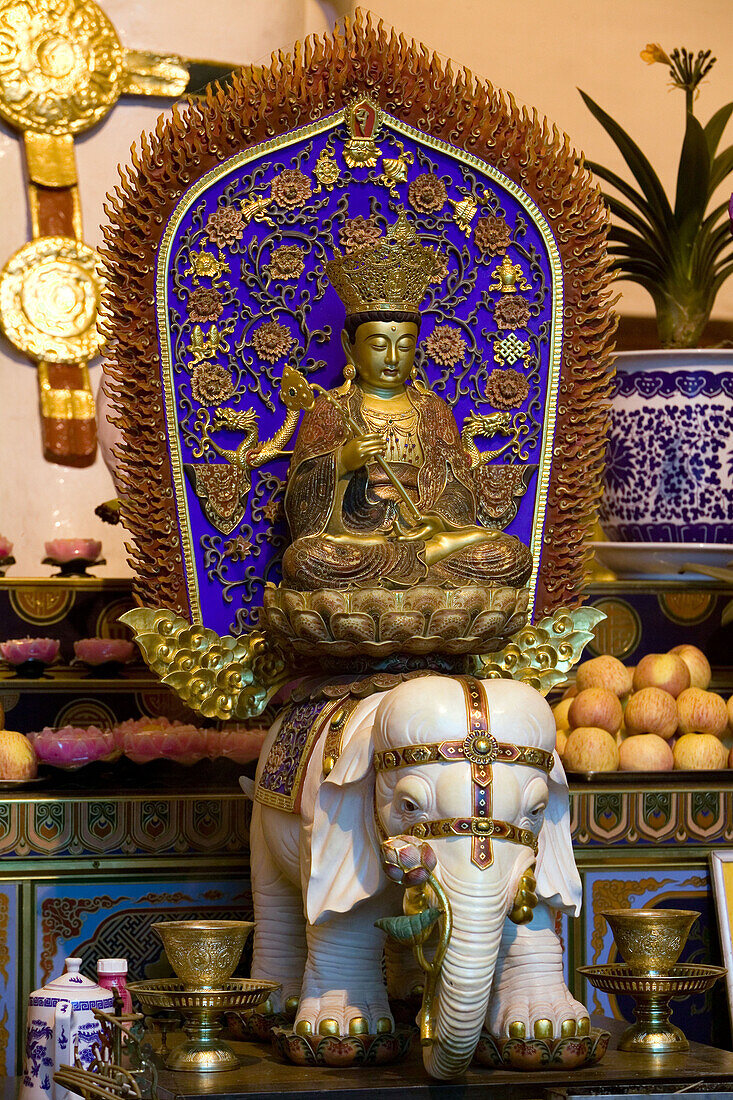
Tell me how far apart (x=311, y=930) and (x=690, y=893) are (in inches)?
43.6

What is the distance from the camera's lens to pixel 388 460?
11.6 ft

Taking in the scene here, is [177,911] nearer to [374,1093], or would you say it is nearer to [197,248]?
[374,1093]

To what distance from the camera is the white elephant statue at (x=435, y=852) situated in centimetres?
302

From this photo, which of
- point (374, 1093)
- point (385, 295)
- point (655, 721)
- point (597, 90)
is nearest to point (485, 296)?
point (385, 295)

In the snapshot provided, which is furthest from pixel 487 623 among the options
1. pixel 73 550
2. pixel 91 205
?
pixel 91 205

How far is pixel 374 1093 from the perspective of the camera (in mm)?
3035

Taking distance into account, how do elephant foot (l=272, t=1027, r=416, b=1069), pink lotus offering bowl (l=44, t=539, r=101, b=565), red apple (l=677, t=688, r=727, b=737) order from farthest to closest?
pink lotus offering bowl (l=44, t=539, r=101, b=565)
red apple (l=677, t=688, r=727, b=737)
elephant foot (l=272, t=1027, r=416, b=1069)

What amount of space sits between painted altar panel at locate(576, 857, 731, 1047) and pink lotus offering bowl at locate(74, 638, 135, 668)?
3.66 ft

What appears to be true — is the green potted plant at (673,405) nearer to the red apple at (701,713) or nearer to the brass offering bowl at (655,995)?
the red apple at (701,713)

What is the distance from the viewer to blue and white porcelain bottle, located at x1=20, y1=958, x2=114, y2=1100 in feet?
10.9

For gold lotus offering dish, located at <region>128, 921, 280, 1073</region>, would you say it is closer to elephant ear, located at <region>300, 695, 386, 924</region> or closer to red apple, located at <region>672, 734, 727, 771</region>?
elephant ear, located at <region>300, 695, 386, 924</region>

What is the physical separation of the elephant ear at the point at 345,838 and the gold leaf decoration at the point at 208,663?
46 centimetres

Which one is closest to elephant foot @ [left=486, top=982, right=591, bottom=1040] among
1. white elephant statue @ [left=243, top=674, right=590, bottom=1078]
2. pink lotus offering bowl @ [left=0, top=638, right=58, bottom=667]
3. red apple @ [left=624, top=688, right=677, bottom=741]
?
white elephant statue @ [left=243, top=674, right=590, bottom=1078]

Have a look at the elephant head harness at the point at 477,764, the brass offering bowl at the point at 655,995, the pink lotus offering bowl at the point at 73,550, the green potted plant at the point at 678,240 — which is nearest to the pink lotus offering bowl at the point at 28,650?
the pink lotus offering bowl at the point at 73,550
